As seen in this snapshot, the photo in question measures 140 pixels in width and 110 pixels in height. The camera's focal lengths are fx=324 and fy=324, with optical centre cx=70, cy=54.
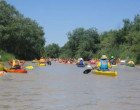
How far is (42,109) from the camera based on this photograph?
991 cm

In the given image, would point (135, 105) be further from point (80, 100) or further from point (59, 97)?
point (59, 97)

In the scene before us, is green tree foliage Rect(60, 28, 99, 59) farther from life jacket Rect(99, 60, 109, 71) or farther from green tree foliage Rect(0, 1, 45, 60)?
life jacket Rect(99, 60, 109, 71)

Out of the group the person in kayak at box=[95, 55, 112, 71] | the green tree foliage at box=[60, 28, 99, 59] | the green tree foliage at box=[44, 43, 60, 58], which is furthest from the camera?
the green tree foliage at box=[44, 43, 60, 58]

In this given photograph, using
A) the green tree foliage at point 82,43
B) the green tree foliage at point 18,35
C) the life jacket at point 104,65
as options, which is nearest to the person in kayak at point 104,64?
the life jacket at point 104,65

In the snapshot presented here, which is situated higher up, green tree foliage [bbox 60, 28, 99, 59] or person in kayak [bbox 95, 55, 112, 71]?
green tree foliage [bbox 60, 28, 99, 59]

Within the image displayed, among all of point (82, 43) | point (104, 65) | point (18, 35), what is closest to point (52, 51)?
point (82, 43)

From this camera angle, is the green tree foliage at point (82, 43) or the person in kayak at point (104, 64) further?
the green tree foliage at point (82, 43)

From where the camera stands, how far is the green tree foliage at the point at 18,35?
67.4 metres

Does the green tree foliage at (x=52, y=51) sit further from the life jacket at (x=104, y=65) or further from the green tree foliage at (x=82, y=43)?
the life jacket at (x=104, y=65)

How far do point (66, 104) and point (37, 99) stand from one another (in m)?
1.48

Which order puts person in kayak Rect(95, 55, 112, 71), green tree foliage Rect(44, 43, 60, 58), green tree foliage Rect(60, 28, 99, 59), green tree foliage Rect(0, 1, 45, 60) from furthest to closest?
green tree foliage Rect(44, 43, 60, 58) → green tree foliage Rect(60, 28, 99, 59) → green tree foliage Rect(0, 1, 45, 60) → person in kayak Rect(95, 55, 112, 71)

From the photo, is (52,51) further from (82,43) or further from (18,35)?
(18,35)

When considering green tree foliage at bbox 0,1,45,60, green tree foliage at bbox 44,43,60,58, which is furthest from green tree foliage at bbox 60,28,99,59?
green tree foliage at bbox 44,43,60,58

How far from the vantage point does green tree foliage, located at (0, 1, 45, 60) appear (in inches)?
2653
